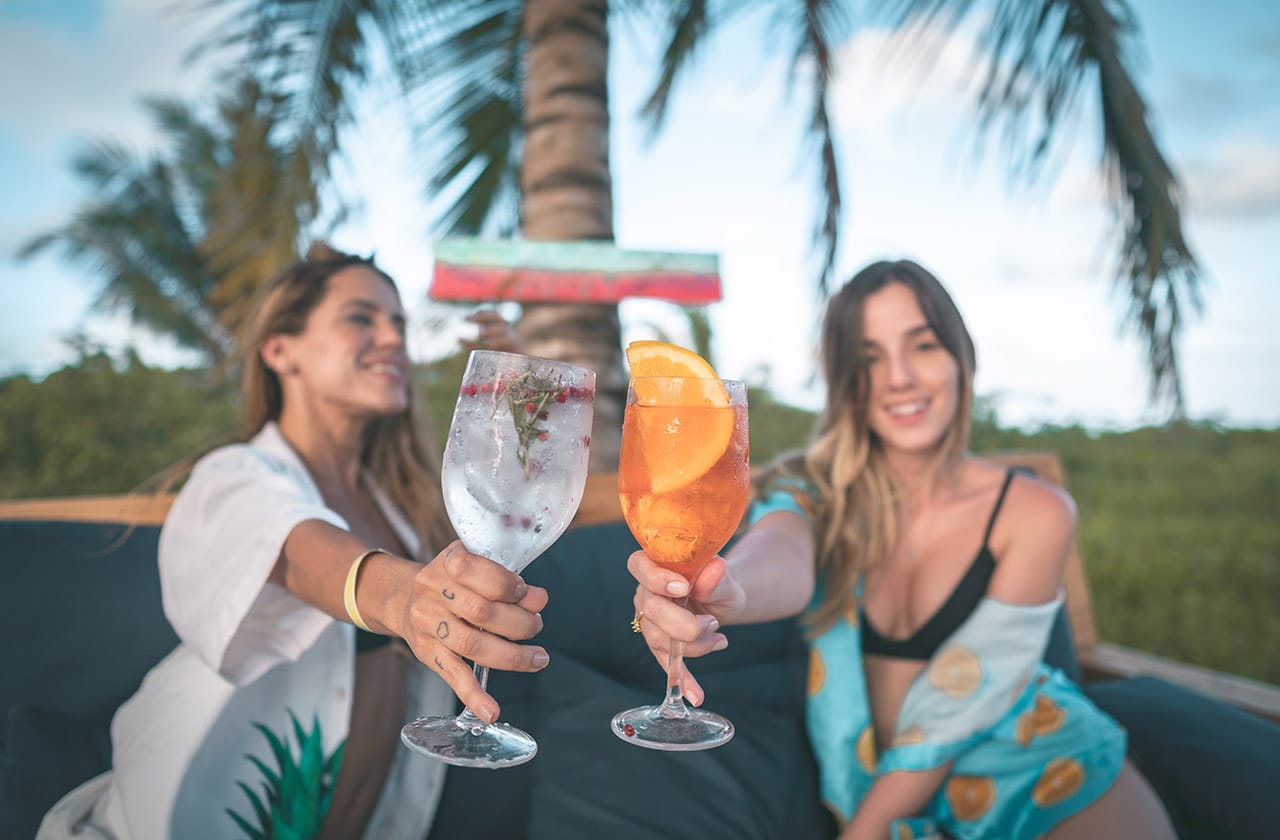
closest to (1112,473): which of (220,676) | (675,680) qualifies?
(675,680)

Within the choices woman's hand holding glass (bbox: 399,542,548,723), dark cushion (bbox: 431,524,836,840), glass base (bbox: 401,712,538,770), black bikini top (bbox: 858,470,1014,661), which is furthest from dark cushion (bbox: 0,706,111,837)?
black bikini top (bbox: 858,470,1014,661)

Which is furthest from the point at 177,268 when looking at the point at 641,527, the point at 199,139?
the point at 641,527

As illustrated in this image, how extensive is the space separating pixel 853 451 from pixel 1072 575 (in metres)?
1.80

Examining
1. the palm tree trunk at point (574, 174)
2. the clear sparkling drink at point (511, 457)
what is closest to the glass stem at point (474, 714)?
the clear sparkling drink at point (511, 457)

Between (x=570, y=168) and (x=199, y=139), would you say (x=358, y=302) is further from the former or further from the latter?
(x=199, y=139)

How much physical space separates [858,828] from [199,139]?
15.8 m

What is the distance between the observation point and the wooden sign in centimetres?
201

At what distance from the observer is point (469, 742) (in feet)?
3.17

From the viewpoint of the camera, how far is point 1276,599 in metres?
6.78

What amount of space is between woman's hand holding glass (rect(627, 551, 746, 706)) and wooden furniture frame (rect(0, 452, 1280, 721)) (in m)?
1.42

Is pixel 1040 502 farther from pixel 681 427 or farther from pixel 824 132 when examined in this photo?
pixel 824 132

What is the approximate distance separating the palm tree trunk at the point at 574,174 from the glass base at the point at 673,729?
1.96 m

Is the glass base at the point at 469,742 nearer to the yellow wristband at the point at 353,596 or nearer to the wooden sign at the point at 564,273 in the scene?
the yellow wristband at the point at 353,596

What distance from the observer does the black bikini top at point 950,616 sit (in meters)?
2.00
